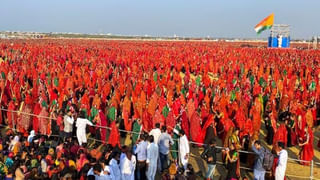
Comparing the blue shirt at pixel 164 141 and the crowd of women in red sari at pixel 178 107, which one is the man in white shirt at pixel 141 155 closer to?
the blue shirt at pixel 164 141

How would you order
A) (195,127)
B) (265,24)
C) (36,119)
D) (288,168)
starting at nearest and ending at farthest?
(288,168)
(195,127)
(36,119)
(265,24)

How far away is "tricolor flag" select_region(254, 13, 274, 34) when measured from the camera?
3353 centimetres

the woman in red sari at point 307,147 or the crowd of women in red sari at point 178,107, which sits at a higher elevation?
the crowd of women in red sari at point 178,107

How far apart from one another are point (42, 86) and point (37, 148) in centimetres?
610

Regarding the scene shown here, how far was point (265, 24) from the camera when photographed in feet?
111

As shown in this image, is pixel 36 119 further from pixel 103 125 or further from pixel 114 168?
pixel 114 168

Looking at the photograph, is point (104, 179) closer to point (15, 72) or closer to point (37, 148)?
point (37, 148)

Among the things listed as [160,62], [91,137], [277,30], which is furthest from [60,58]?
[277,30]

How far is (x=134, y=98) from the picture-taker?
10.3m

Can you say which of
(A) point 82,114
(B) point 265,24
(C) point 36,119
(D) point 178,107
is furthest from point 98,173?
(B) point 265,24

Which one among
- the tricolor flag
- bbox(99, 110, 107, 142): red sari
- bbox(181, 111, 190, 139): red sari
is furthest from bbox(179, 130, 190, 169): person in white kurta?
the tricolor flag

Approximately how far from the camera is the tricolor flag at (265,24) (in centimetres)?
3353

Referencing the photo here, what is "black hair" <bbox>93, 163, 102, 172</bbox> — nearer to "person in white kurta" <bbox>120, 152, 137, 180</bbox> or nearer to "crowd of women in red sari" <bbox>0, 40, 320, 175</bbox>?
"person in white kurta" <bbox>120, 152, 137, 180</bbox>

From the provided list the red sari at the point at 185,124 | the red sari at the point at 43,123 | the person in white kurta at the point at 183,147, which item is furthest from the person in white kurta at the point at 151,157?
the red sari at the point at 43,123
